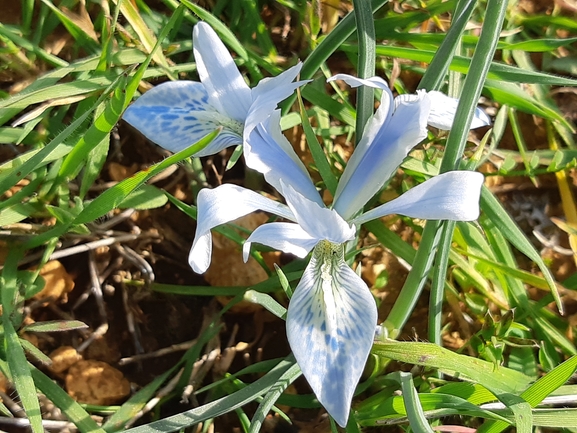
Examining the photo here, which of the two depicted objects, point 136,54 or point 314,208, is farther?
point 136,54

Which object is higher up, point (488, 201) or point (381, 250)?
point (488, 201)

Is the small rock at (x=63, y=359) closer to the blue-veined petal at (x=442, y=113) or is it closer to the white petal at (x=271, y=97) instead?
the white petal at (x=271, y=97)

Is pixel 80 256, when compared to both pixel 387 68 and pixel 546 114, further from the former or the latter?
pixel 546 114

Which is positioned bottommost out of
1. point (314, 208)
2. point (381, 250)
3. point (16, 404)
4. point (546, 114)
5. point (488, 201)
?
point (16, 404)

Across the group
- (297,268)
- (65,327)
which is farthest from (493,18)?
(65,327)

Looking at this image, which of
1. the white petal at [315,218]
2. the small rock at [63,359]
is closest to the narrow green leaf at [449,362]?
the white petal at [315,218]

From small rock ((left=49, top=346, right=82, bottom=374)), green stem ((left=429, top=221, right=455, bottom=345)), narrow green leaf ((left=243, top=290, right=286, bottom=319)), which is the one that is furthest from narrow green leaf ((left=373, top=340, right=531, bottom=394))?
small rock ((left=49, top=346, right=82, bottom=374))

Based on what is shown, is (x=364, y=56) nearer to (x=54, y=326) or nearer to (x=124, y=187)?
(x=124, y=187)
